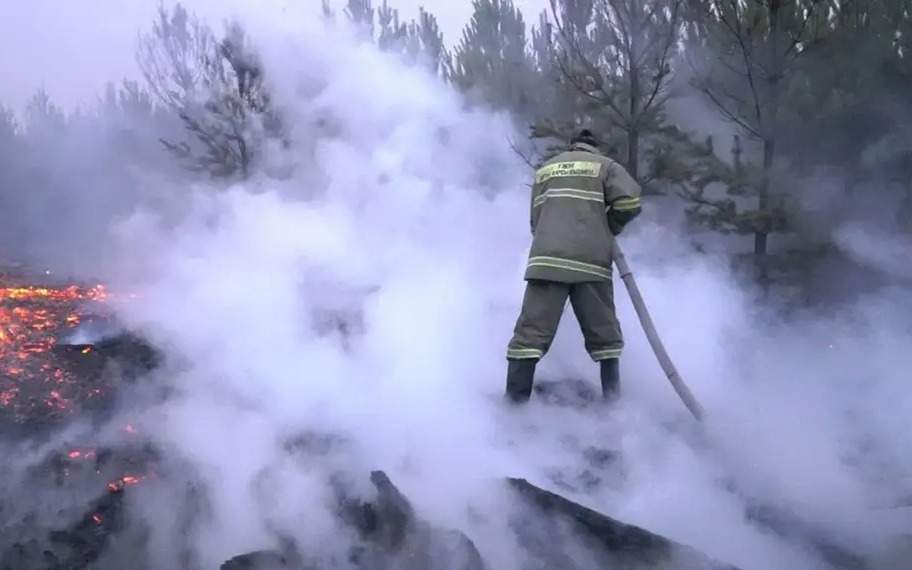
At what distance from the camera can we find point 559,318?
4977 millimetres

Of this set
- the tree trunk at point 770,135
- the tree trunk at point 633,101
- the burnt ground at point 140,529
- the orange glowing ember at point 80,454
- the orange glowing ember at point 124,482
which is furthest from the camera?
the tree trunk at point 633,101

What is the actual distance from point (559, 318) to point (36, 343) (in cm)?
383

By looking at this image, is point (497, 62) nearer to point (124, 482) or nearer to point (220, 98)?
point (220, 98)

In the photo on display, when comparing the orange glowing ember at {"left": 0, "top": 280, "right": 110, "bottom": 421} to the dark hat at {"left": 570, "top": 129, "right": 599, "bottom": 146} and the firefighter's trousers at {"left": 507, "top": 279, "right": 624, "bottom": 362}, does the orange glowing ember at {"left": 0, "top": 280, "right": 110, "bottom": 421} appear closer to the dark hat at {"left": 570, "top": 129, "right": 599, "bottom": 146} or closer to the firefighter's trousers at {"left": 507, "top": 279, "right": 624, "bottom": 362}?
the firefighter's trousers at {"left": 507, "top": 279, "right": 624, "bottom": 362}

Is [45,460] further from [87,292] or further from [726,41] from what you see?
[726,41]

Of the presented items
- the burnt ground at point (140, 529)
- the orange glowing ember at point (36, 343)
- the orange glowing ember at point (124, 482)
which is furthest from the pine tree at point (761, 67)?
the orange glowing ember at point (124, 482)

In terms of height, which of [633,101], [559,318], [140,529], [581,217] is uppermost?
[633,101]

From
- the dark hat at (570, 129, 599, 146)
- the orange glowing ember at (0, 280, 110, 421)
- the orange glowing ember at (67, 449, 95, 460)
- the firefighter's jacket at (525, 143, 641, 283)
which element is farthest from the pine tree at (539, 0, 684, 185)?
the orange glowing ember at (67, 449, 95, 460)

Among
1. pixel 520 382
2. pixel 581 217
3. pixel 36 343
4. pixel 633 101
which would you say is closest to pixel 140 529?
pixel 520 382

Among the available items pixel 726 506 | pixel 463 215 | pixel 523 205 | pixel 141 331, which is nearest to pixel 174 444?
pixel 141 331

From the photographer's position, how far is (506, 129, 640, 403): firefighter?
489 centimetres

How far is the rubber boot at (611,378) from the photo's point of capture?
16.3 feet

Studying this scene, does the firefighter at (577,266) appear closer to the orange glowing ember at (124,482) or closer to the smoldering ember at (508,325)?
the smoldering ember at (508,325)

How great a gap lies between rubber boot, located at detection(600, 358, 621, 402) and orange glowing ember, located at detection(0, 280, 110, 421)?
2.93 m
